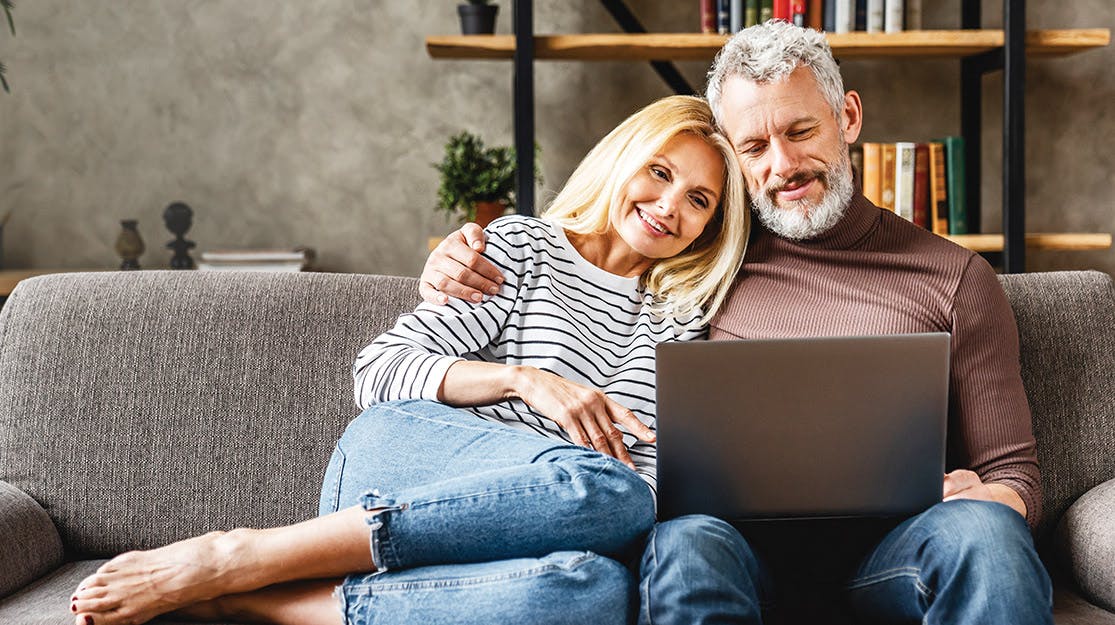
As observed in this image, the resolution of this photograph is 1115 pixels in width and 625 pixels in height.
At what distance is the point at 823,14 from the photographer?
2496 millimetres

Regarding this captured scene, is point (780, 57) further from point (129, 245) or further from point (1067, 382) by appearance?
point (129, 245)

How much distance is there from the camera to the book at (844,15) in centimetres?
246

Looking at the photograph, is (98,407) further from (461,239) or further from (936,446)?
(936,446)

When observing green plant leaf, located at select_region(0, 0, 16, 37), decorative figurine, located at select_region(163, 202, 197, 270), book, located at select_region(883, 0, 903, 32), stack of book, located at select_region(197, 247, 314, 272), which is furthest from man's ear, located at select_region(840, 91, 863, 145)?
green plant leaf, located at select_region(0, 0, 16, 37)

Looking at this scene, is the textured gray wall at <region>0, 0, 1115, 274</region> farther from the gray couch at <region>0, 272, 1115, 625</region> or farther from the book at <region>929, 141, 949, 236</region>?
the gray couch at <region>0, 272, 1115, 625</region>

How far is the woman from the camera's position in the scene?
1124 mm

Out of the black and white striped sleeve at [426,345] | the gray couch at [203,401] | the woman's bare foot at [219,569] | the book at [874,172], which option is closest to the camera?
the woman's bare foot at [219,569]

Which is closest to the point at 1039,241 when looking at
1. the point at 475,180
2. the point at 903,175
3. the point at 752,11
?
the point at 903,175

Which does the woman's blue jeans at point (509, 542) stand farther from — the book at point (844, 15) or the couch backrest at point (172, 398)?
the book at point (844, 15)

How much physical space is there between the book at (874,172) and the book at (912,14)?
11.9 inches

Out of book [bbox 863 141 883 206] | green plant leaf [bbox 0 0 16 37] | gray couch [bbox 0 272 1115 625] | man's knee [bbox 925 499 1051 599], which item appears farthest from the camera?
green plant leaf [bbox 0 0 16 37]

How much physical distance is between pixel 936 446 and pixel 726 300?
0.50 metres

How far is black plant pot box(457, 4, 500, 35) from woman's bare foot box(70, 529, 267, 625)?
5.46 ft

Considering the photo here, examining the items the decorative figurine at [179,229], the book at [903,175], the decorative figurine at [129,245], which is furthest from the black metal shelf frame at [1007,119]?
the decorative figurine at [129,245]
